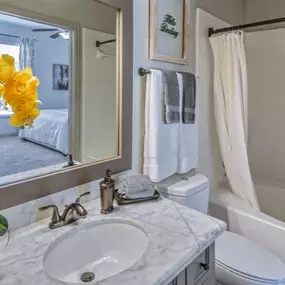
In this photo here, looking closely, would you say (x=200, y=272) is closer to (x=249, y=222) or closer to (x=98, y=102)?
(x=98, y=102)

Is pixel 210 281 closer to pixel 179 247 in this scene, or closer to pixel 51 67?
pixel 179 247

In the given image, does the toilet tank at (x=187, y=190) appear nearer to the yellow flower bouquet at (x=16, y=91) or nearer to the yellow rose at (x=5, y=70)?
the yellow flower bouquet at (x=16, y=91)

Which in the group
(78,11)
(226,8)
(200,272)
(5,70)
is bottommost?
(200,272)

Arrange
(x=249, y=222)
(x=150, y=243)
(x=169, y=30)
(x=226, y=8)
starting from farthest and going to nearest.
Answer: (x=226, y=8)
(x=249, y=222)
(x=169, y=30)
(x=150, y=243)

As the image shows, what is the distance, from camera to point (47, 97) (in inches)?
50.5

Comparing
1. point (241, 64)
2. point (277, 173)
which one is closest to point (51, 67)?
point (241, 64)

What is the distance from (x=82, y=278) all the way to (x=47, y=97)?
735 mm

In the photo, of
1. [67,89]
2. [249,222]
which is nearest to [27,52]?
[67,89]

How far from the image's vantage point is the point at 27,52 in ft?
3.87

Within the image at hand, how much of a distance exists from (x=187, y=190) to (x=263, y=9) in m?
2.22

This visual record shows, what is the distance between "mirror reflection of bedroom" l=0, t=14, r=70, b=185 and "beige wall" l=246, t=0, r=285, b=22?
7.73 feet

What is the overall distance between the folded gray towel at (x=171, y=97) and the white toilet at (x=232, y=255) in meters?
0.39

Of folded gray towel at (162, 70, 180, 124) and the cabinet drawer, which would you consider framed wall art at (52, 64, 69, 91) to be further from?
the cabinet drawer

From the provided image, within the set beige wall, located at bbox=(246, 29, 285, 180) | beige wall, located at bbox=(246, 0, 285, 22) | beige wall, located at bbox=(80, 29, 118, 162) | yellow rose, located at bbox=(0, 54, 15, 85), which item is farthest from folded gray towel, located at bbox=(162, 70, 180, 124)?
beige wall, located at bbox=(246, 0, 285, 22)
